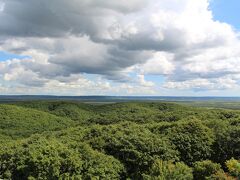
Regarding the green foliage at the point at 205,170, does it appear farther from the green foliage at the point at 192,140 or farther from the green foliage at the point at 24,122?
the green foliage at the point at 24,122

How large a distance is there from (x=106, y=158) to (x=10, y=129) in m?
104

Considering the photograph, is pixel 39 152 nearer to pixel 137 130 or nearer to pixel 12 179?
pixel 12 179

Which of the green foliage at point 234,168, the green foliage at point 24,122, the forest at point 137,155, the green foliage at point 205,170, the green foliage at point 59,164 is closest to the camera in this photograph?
the green foliage at point 234,168

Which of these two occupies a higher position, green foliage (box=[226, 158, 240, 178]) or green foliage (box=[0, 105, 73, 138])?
green foliage (box=[226, 158, 240, 178])

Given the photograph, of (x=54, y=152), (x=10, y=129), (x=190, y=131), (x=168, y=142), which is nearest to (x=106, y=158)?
(x=54, y=152)

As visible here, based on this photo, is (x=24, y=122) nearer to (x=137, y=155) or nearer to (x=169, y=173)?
(x=137, y=155)

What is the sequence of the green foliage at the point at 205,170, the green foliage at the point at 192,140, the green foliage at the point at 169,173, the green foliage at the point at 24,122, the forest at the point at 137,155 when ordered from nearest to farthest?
the green foliage at the point at 169,173 < the green foliage at the point at 205,170 < the forest at the point at 137,155 < the green foliage at the point at 192,140 < the green foliage at the point at 24,122

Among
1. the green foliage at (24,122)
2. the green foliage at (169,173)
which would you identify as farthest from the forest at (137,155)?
the green foliage at (24,122)

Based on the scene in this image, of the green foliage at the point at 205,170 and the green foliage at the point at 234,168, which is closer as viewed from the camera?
the green foliage at the point at 234,168

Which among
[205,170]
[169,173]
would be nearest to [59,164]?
[169,173]

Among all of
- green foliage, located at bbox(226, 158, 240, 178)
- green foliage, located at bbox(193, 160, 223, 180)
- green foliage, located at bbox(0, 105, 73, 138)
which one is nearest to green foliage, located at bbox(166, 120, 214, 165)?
green foliage, located at bbox(193, 160, 223, 180)

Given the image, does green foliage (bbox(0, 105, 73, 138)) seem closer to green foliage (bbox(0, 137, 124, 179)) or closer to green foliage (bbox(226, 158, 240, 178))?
green foliage (bbox(0, 137, 124, 179))

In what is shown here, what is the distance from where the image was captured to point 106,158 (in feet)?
174

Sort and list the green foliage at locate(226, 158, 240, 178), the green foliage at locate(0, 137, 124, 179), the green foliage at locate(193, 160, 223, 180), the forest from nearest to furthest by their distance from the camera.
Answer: the green foliage at locate(226, 158, 240, 178) < the green foliage at locate(193, 160, 223, 180) < the forest < the green foliage at locate(0, 137, 124, 179)
